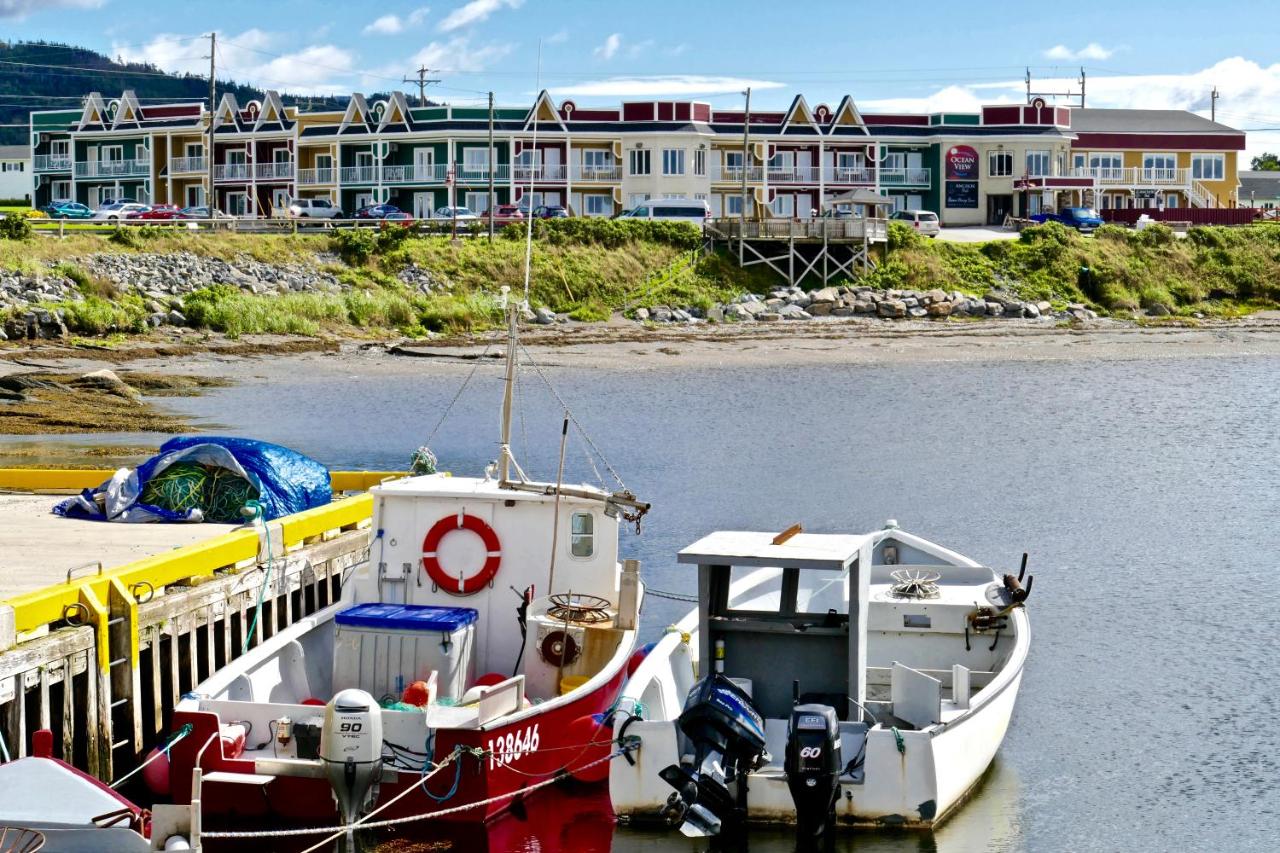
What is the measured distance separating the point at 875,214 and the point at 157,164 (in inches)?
1645

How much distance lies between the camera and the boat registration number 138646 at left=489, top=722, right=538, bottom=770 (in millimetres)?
15023

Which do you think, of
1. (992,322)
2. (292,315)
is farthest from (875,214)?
(292,315)

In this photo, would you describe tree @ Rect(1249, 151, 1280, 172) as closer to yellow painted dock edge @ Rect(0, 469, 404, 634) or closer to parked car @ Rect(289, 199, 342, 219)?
parked car @ Rect(289, 199, 342, 219)

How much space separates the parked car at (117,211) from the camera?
78.2m

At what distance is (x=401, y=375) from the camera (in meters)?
54.1

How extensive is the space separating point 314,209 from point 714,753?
7329cm

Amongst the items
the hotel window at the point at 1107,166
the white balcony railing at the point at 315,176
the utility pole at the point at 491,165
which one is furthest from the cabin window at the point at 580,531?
the hotel window at the point at 1107,166

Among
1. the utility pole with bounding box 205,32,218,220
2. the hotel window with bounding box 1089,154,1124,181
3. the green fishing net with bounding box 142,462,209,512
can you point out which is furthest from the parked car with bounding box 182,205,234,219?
the green fishing net with bounding box 142,462,209,512

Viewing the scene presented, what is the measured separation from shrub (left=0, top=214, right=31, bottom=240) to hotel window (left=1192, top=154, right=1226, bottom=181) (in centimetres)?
6783

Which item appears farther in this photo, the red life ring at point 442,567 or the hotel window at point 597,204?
the hotel window at point 597,204

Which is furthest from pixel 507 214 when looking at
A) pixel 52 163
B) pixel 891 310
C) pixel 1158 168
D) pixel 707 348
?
pixel 1158 168

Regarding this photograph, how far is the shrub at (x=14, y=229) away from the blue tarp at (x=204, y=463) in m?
45.0

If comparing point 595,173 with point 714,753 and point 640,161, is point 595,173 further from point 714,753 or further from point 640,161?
point 714,753

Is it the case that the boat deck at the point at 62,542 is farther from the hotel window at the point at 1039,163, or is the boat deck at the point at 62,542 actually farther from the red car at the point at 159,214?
the hotel window at the point at 1039,163
